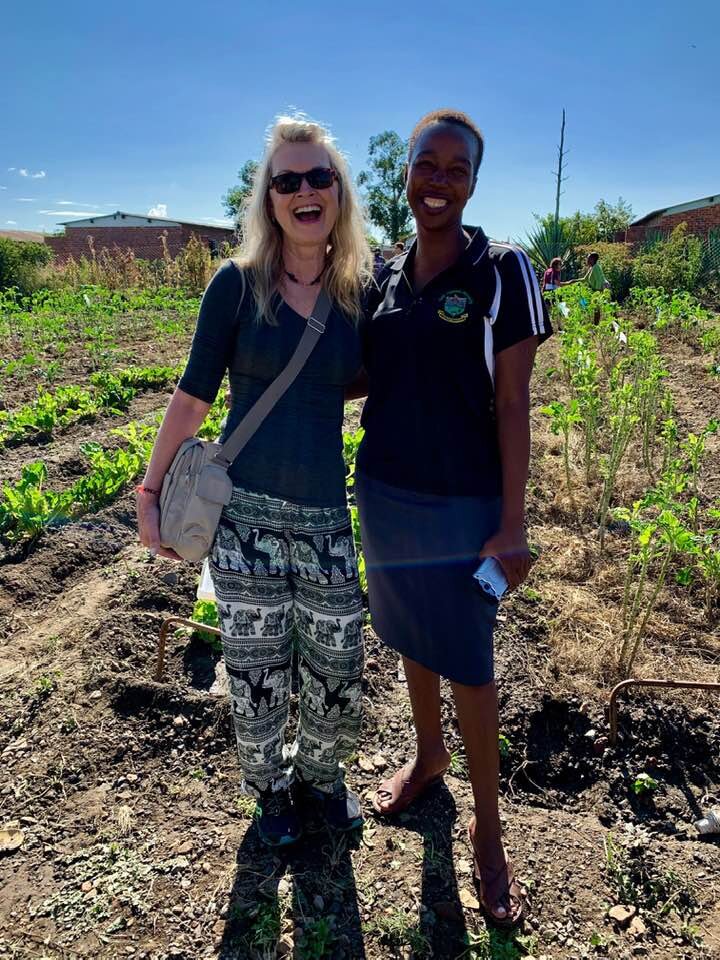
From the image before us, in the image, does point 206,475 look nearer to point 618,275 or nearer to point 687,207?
point 618,275

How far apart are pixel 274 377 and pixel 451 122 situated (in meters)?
0.80

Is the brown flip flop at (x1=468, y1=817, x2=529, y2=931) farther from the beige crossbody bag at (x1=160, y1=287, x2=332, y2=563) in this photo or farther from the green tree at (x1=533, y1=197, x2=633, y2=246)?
the green tree at (x1=533, y1=197, x2=633, y2=246)

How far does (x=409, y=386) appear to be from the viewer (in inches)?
66.1

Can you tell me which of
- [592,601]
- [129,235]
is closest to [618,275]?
[592,601]

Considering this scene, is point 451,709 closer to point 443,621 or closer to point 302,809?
point 302,809

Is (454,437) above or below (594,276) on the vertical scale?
below

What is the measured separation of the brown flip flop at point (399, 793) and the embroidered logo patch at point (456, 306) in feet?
5.00

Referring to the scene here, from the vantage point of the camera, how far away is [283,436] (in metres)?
1.77

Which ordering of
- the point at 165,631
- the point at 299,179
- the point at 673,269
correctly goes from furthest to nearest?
1. the point at 673,269
2. the point at 165,631
3. the point at 299,179

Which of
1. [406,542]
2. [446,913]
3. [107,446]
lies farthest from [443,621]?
[107,446]

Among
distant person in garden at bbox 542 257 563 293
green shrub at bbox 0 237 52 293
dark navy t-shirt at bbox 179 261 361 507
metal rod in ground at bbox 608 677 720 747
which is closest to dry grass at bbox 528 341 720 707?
metal rod in ground at bbox 608 677 720 747

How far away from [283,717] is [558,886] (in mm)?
977

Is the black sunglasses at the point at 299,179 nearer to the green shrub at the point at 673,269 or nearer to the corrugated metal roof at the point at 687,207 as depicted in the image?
the green shrub at the point at 673,269

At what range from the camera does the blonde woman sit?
5.72 ft
